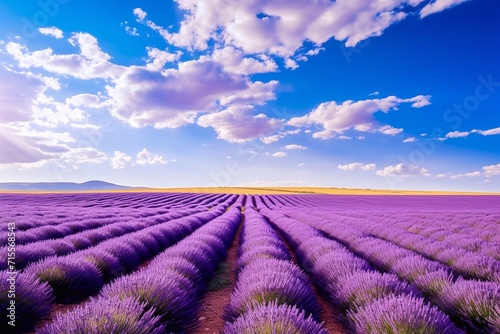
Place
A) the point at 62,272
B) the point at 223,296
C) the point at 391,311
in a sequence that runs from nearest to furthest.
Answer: the point at 391,311 < the point at 62,272 < the point at 223,296

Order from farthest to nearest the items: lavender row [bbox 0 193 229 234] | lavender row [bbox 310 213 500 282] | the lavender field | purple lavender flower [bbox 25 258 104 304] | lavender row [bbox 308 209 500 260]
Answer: lavender row [bbox 0 193 229 234] → lavender row [bbox 308 209 500 260] → lavender row [bbox 310 213 500 282] → purple lavender flower [bbox 25 258 104 304] → the lavender field

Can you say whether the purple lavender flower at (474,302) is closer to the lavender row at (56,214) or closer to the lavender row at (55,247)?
the lavender row at (55,247)

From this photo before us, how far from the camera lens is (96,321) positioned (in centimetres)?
206

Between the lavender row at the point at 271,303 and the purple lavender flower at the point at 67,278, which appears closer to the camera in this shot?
the lavender row at the point at 271,303

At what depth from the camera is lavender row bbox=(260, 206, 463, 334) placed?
2207 millimetres

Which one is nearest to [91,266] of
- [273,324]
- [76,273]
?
[76,273]

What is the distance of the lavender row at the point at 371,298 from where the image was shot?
2.21m

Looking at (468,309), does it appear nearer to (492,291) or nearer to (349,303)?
(492,291)

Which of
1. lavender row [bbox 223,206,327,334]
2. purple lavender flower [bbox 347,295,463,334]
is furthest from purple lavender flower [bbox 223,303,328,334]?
purple lavender flower [bbox 347,295,463,334]

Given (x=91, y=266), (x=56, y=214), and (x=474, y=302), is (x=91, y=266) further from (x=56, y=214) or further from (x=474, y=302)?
(x=56, y=214)

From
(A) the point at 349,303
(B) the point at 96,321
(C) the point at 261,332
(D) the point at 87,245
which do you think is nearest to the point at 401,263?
(A) the point at 349,303

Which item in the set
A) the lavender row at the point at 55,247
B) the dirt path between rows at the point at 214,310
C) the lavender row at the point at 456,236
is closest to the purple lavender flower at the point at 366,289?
the dirt path between rows at the point at 214,310

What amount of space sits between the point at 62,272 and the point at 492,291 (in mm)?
4663

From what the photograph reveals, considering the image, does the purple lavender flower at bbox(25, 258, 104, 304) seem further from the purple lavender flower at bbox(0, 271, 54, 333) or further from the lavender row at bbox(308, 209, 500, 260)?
the lavender row at bbox(308, 209, 500, 260)
